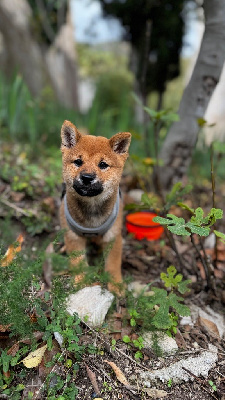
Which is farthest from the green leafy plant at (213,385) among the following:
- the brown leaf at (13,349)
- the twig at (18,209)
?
the twig at (18,209)

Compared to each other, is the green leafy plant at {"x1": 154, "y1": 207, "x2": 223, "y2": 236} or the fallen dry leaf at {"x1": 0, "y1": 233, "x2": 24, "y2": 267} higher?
the green leafy plant at {"x1": 154, "y1": 207, "x2": 223, "y2": 236}

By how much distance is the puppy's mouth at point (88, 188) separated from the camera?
170cm

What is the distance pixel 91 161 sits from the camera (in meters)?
1.74

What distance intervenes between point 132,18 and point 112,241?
4.96 meters

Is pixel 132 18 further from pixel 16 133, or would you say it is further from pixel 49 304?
pixel 49 304

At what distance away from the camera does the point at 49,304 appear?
1.83 m

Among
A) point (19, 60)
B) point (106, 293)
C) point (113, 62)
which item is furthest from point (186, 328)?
point (113, 62)

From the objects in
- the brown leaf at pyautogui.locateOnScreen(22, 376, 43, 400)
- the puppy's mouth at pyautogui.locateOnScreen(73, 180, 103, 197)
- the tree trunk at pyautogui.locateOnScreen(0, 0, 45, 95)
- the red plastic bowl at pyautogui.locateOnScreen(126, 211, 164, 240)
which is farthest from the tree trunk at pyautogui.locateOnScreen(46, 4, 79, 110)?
the brown leaf at pyautogui.locateOnScreen(22, 376, 43, 400)

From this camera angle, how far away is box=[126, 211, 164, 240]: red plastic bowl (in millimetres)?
2593

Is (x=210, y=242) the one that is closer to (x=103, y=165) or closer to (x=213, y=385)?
(x=213, y=385)

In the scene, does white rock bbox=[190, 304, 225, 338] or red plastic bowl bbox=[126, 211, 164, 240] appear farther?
red plastic bowl bbox=[126, 211, 164, 240]

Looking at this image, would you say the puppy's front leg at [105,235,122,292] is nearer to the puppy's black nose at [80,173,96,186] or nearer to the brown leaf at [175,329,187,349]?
the brown leaf at [175,329,187,349]

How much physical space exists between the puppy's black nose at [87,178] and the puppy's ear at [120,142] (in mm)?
286

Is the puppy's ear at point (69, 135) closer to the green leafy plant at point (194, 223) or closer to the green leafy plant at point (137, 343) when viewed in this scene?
the green leafy plant at point (194, 223)
